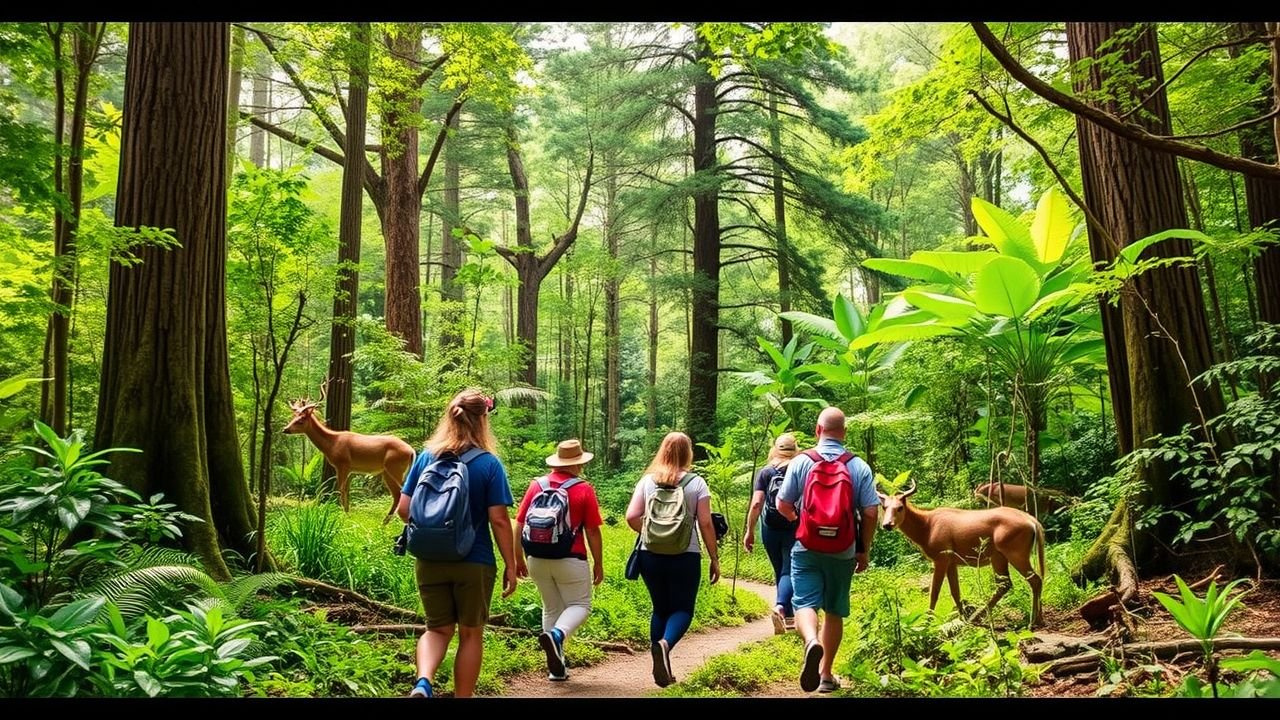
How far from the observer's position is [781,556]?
245 inches

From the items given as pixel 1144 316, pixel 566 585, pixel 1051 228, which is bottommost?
pixel 566 585

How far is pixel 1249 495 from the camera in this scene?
16.2 ft

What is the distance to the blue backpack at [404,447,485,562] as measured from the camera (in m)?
3.74

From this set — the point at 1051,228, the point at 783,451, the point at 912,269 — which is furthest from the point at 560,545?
the point at 1051,228

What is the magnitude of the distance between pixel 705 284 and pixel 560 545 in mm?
12476

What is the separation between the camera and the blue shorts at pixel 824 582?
4.54m

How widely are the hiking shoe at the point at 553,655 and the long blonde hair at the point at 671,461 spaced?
119cm

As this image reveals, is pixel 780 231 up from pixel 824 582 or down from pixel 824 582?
up

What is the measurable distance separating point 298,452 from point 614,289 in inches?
394

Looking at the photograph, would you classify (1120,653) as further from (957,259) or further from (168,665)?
(168,665)

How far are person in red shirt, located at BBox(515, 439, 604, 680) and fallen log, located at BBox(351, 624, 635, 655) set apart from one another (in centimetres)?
84

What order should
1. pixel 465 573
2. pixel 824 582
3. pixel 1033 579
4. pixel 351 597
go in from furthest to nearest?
pixel 351 597, pixel 1033 579, pixel 824 582, pixel 465 573
